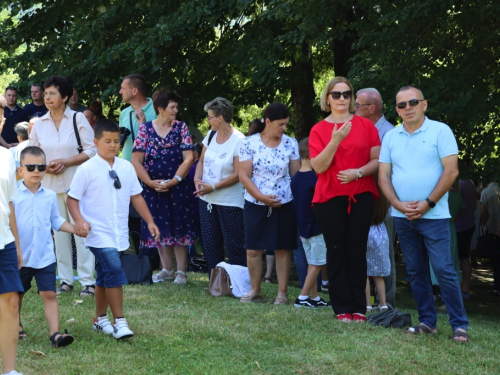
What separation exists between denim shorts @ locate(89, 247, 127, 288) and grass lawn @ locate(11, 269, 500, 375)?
0.44 m

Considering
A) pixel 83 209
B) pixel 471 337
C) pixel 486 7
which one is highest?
pixel 486 7

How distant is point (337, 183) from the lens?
6840 millimetres

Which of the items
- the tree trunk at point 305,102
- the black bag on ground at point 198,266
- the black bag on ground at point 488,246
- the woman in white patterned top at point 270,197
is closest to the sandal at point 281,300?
the woman in white patterned top at point 270,197

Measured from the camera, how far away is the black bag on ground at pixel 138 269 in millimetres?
8898

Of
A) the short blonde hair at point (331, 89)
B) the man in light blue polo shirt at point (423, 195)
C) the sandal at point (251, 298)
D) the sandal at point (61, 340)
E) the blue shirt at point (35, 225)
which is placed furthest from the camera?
the sandal at point (251, 298)

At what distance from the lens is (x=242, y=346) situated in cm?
600

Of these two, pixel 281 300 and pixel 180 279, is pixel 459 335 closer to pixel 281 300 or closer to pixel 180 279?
pixel 281 300

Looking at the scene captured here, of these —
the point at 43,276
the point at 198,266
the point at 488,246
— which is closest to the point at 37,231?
the point at 43,276

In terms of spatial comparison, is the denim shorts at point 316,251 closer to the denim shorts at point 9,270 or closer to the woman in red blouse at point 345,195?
the woman in red blouse at point 345,195

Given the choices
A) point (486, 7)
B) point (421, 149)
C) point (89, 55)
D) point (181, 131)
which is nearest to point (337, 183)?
point (421, 149)

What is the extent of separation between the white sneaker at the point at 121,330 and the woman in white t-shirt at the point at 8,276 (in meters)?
1.15

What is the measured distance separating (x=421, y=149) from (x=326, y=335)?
1.70m

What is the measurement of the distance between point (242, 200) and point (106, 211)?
285 cm

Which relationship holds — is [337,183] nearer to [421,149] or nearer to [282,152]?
[421,149]
